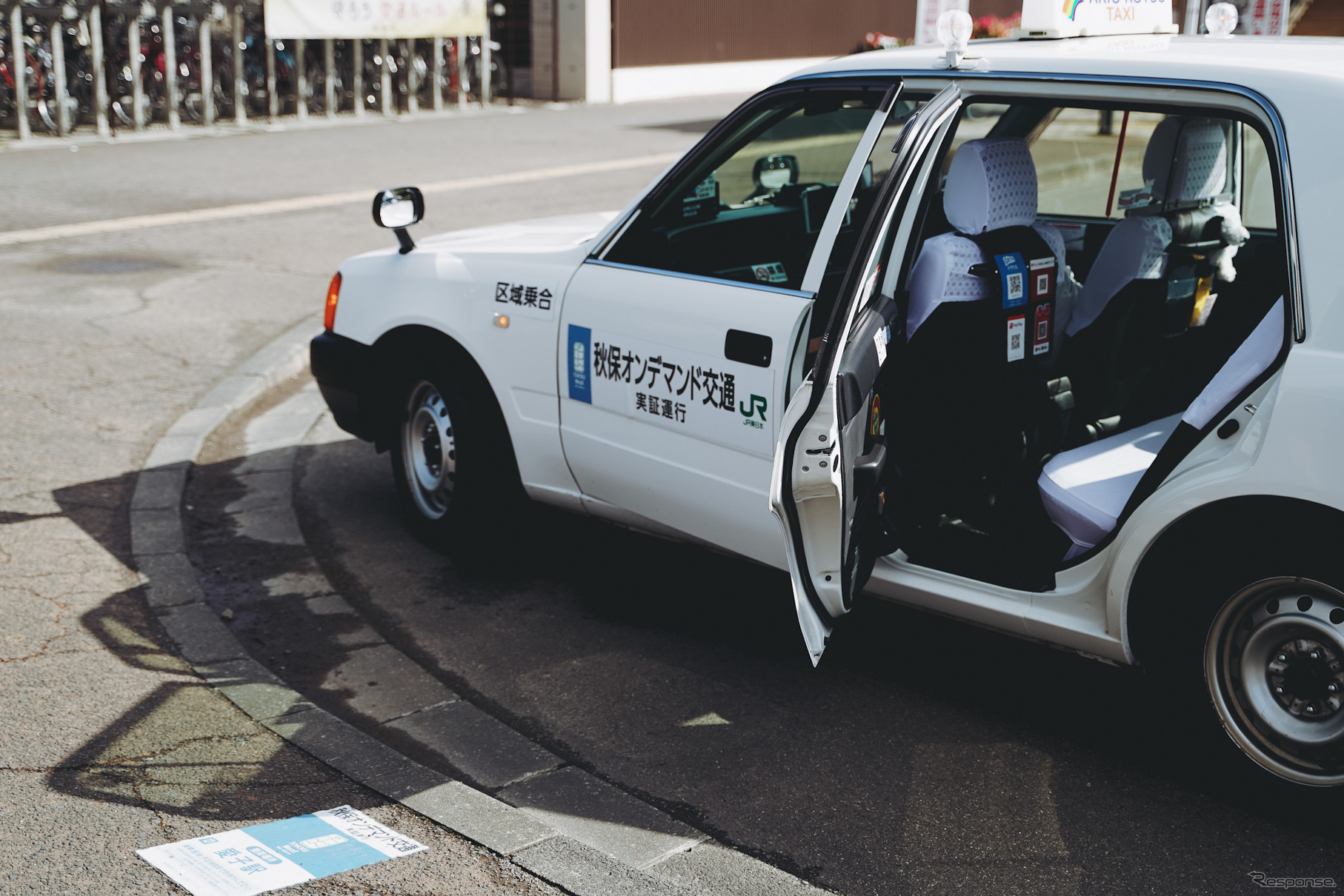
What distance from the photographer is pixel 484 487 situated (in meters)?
4.71

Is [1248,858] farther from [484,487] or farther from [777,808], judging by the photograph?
[484,487]

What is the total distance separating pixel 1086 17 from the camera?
12.0 ft

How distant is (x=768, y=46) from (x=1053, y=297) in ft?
78.5

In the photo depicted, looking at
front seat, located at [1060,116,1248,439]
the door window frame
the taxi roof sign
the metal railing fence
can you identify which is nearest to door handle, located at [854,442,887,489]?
the door window frame

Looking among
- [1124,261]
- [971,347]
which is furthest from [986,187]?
[1124,261]

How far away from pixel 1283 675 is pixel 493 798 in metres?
1.94

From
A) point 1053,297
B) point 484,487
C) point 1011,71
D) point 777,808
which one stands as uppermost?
point 1011,71

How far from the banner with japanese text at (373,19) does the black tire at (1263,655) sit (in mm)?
17380

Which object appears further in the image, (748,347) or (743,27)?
(743,27)

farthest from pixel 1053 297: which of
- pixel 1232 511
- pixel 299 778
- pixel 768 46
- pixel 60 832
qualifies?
pixel 768 46

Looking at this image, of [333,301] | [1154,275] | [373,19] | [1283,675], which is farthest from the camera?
[373,19]

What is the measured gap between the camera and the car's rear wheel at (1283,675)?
3006 mm

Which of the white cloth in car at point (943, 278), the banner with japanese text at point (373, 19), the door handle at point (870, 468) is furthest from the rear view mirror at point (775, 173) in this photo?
the banner with japanese text at point (373, 19)

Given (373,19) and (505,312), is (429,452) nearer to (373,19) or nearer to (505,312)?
(505,312)
